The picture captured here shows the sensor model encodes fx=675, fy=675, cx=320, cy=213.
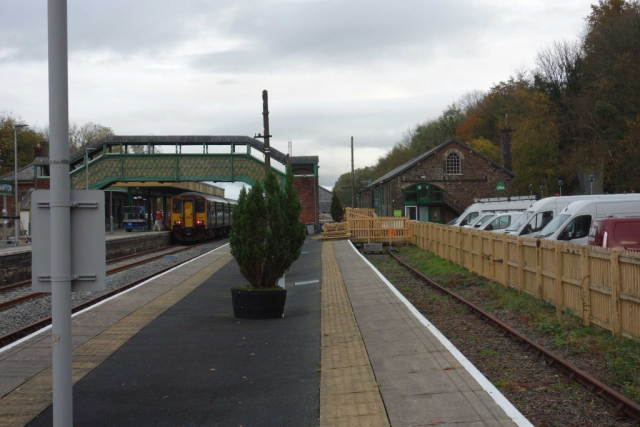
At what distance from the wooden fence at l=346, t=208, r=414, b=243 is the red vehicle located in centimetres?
2270

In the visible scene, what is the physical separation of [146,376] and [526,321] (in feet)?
23.3

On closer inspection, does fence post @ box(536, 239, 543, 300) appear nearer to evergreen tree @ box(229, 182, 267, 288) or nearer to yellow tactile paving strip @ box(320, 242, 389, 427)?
yellow tactile paving strip @ box(320, 242, 389, 427)

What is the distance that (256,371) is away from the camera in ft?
25.2

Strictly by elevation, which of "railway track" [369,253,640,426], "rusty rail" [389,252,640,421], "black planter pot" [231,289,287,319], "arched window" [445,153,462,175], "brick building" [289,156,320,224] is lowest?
"railway track" [369,253,640,426]

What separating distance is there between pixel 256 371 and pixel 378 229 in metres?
28.8

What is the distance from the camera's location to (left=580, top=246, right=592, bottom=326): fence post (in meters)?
10.5

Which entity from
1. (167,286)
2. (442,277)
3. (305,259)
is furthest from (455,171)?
(167,286)

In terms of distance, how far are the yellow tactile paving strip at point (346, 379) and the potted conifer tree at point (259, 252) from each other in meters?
1.09

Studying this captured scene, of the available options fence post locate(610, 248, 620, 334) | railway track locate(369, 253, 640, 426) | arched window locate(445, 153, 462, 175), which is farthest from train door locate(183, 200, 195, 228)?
fence post locate(610, 248, 620, 334)

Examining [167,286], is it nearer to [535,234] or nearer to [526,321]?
[526,321]

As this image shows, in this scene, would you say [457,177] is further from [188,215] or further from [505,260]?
[505,260]

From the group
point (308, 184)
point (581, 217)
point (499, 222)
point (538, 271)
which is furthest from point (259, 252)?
point (308, 184)

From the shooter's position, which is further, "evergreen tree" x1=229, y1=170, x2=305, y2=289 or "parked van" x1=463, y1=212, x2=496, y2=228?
"parked van" x1=463, y1=212, x2=496, y2=228

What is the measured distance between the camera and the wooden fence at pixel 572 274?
30.3 feet
